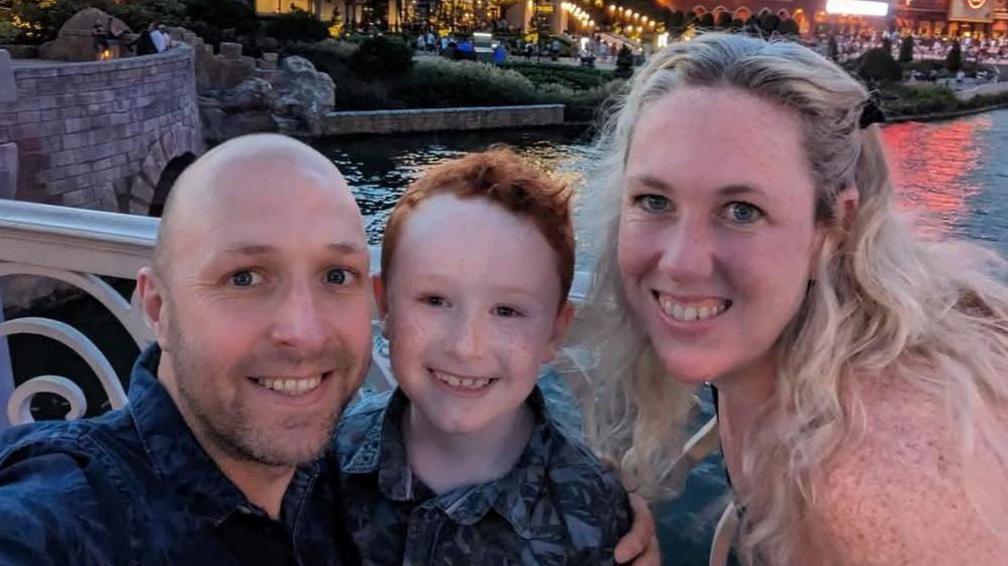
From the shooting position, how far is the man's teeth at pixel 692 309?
4.46ft

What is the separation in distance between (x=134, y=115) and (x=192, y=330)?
1221 centimetres

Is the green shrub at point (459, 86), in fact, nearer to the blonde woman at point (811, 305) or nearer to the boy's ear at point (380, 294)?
the boy's ear at point (380, 294)

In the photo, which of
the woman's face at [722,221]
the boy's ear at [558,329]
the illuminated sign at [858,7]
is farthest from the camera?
the illuminated sign at [858,7]

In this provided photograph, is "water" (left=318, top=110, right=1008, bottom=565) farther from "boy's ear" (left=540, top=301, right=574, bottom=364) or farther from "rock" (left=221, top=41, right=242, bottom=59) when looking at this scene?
"boy's ear" (left=540, top=301, right=574, bottom=364)

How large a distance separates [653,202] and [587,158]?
1.78m

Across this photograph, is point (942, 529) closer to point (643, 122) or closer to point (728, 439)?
point (728, 439)

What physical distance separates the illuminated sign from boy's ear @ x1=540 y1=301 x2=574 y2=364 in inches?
2574

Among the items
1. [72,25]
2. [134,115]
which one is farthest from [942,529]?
[72,25]

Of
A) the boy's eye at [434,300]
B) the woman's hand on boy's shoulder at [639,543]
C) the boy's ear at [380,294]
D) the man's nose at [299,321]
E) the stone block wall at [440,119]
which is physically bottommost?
the stone block wall at [440,119]

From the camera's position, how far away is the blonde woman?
1.17 m

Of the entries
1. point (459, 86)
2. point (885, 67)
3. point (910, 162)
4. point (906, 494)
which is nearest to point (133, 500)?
point (906, 494)

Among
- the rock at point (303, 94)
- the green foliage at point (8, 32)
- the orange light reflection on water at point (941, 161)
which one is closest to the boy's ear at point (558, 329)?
the orange light reflection on water at point (941, 161)

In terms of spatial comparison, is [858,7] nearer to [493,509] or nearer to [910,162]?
[910,162]

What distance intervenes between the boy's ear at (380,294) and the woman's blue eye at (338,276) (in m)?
0.23
